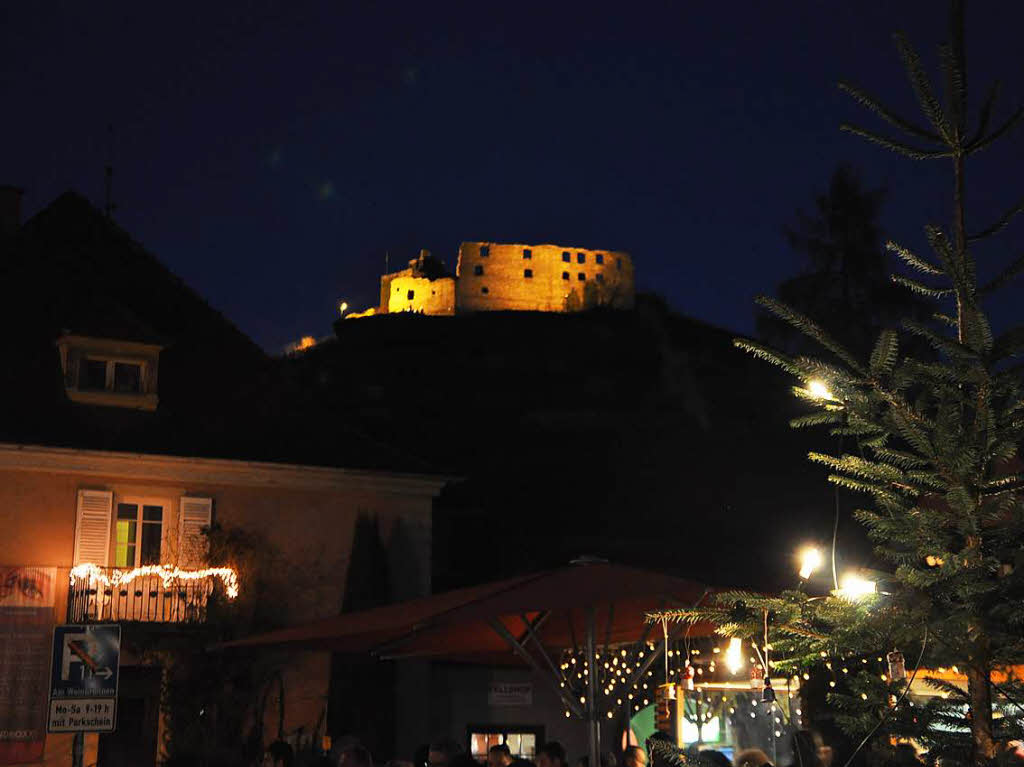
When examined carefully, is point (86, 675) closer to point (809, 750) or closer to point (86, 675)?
point (86, 675)

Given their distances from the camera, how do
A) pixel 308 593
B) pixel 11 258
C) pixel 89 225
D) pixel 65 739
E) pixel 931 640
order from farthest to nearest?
pixel 89 225
pixel 11 258
pixel 308 593
pixel 65 739
pixel 931 640

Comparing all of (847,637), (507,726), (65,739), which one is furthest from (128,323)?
(847,637)

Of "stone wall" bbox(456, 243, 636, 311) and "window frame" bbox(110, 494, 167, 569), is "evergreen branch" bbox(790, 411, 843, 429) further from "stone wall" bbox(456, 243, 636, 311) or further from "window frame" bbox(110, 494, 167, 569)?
"stone wall" bbox(456, 243, 636, 311)

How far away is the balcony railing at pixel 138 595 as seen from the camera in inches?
738

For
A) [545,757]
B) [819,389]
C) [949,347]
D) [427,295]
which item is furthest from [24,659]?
[427,295]

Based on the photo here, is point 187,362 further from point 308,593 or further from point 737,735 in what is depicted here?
point 737,735

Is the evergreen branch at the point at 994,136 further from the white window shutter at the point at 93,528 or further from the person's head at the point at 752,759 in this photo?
the white window shutter at the point at 93,528

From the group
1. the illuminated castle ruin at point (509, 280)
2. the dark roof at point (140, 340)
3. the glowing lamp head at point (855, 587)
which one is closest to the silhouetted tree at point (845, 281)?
the dark roof at point (140, 340)

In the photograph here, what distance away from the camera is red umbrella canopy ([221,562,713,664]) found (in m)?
9.30

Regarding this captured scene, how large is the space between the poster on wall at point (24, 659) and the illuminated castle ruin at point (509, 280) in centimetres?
6445

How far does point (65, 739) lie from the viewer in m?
18.3

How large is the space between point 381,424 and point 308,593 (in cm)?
3622

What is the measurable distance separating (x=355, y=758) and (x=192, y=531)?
12.1 metres

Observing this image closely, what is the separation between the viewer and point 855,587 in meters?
5.73
